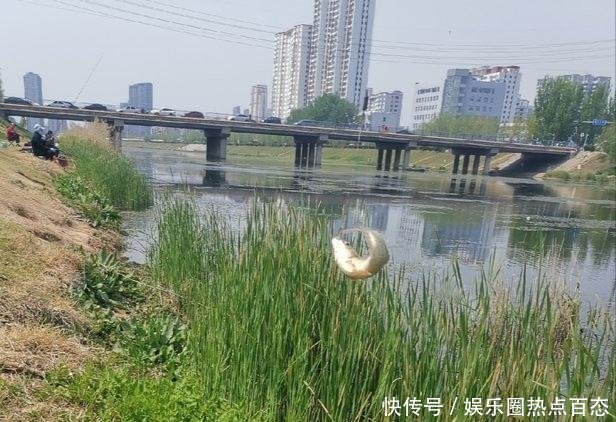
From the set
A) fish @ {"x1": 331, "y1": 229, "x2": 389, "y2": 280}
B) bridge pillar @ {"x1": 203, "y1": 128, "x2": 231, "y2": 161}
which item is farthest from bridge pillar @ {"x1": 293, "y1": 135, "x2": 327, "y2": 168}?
fish @ {"x1": 331, "y1": 229, "x2": 389, "y2": 280}

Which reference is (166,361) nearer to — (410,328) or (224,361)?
(224,361)

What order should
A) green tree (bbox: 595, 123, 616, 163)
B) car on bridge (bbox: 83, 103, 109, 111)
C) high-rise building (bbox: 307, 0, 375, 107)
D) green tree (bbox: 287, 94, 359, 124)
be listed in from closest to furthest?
car on bridge (bbox: 83, 103, 109, 111) < green tree (bbox: 595, 123, 616, 163) < green tree (bbox: 287, 94, 359, 124) < high-rise building (bbox: 307, 0, 375, 107)

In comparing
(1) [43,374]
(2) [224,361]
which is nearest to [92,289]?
(1) [43,374]

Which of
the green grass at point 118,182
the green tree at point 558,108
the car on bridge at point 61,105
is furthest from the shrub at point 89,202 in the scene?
the green tree at point 558,108

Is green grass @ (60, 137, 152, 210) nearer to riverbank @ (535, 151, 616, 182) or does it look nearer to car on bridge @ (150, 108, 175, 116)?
car on bridge @ (150, 108, 175, 116)

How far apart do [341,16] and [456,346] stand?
94.5 metres

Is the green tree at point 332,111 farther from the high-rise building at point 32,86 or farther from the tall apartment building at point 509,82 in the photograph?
the tall apartment building at point 509,82

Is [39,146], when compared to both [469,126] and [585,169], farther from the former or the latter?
[469,126]

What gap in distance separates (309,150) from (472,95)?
60.9 meters

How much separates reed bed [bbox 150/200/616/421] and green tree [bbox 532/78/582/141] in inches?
2300

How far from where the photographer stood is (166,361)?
10.9 ft

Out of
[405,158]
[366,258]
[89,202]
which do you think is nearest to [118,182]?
[89,202]

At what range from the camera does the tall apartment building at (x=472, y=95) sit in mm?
90319

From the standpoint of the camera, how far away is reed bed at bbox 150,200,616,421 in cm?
212
